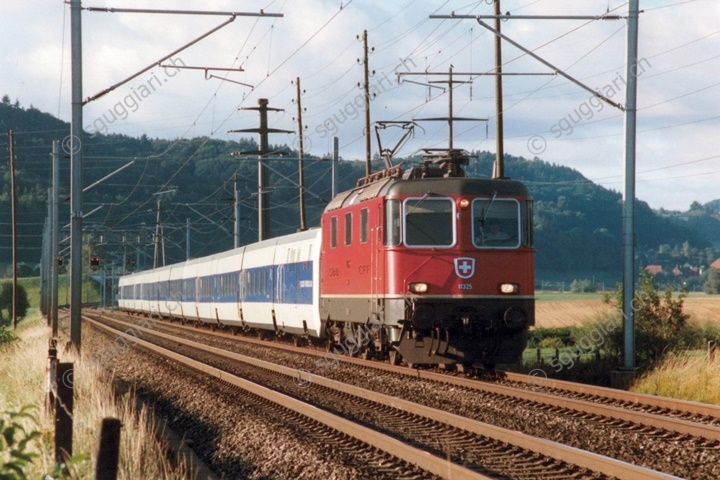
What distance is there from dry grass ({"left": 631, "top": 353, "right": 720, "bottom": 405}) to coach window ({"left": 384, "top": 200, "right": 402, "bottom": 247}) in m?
4.52

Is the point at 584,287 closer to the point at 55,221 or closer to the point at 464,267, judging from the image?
the point at 55,221

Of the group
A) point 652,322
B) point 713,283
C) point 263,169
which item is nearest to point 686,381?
point 652,322

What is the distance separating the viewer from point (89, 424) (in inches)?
422

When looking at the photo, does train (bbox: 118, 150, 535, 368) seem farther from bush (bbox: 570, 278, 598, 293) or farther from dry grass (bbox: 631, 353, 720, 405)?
bush (bbox: 570, 278, 598, 293)

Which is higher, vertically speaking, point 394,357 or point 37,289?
point 394,357

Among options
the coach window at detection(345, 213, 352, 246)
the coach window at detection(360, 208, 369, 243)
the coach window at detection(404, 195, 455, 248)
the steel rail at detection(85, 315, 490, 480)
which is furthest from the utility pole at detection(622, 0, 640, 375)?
the steel rail at detection(85, 315, 490, 480)

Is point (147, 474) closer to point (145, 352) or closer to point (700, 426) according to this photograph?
point (700, 426)

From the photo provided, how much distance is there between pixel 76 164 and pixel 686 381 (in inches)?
462

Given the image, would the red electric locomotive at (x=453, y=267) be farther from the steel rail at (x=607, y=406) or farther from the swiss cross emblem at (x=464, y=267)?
the steel rail at (x=607, y=406)

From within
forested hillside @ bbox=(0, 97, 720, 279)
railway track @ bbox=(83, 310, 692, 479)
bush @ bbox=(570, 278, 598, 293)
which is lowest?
bush @ bbox=(570, 278, 598, 293)

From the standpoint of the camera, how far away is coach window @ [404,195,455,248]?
17109 mm

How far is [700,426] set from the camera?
10656 millimetres

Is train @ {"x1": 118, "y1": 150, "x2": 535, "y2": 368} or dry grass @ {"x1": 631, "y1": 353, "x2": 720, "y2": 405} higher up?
train @ {"x1": 118, "y1": 150, "x2": 535, "y2": 368}

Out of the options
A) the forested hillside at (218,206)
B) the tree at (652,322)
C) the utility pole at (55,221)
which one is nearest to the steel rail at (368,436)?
the tree at (652,322)
